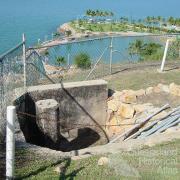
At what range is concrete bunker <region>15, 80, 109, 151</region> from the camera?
1041 cm

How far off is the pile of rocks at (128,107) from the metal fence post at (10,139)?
226 inches

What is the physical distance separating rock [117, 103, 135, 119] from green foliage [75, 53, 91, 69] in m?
4.19

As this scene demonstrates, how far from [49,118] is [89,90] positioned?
244cm

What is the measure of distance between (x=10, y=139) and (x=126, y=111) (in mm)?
6813

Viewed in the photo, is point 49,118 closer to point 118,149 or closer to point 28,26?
point 118,149

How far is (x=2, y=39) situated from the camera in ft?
264

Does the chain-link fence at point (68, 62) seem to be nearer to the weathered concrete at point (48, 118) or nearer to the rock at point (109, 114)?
the weathered concrete at point (48, 118)

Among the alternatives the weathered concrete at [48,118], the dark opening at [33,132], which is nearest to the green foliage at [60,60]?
the dark opening at [33,132]

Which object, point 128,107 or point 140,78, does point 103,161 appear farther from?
point 140,78

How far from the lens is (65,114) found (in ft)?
40.0

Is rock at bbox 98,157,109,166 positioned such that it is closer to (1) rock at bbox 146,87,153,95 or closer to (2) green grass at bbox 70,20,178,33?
(1) rock at bbox 146,87,153,95

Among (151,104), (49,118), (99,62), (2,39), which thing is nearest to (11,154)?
(49,118)

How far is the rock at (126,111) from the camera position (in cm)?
1238

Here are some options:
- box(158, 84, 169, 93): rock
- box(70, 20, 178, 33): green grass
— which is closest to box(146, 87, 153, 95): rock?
box(158, 84, 169, 93): rock
